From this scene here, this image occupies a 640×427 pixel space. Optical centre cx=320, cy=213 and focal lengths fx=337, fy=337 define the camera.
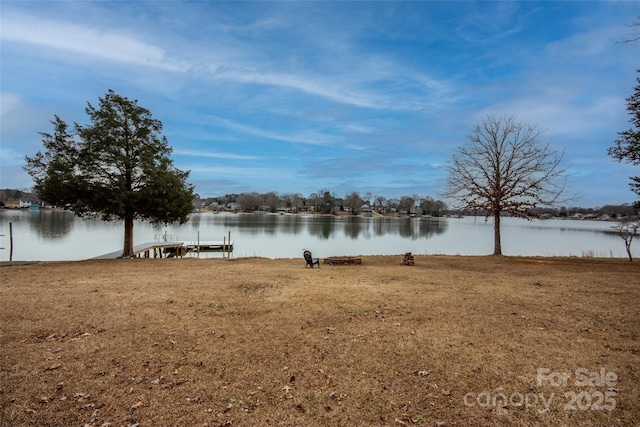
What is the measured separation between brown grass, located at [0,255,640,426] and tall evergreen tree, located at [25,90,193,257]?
8402 millimetres

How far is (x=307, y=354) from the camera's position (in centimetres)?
534

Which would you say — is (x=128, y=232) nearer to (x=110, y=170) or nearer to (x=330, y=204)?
(x=110, y=170)

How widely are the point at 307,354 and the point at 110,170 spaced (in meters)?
17.0

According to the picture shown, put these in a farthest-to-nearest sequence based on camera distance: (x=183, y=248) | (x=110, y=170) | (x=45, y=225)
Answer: (x=45, y=225)
(x=183, y=248)
(x=110, y=170)

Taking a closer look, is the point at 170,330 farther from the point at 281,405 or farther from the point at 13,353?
the point at 281,405

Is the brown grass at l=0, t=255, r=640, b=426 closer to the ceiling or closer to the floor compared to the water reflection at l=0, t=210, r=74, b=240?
closer to the floor

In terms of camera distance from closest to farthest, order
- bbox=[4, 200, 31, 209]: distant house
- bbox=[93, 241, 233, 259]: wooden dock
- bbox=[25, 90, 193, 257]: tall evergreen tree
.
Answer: bbox=[25, 90, 193, 257]: tall evergreen tree → bbox=[93, 241, 233, 259]: wooden dock → bbox=[4, 200, 31, 209]: distant house

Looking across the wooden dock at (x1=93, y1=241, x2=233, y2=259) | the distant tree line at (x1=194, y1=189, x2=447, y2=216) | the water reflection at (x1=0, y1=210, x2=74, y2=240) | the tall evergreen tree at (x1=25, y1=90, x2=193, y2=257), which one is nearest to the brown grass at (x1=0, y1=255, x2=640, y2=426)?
the tall evergreen tree at (x1=25, y1=90, x2=193, y2=257)

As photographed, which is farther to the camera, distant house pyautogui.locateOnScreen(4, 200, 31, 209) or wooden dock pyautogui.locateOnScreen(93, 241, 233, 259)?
distant house pyautogui.locateOnScreen(4, 200, 31, 209)

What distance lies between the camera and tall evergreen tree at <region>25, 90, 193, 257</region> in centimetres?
1672

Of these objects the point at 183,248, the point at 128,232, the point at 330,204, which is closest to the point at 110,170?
the point at 128,232

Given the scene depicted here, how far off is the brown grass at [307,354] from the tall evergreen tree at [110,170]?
8.40 metres

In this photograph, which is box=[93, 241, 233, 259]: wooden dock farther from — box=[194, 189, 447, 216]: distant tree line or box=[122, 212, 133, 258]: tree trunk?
box=[194, 189, 447, 216]: distant tree line

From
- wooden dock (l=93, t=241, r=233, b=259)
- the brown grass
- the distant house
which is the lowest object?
wooden dock (l=93, t=241, r=233, b=259)
